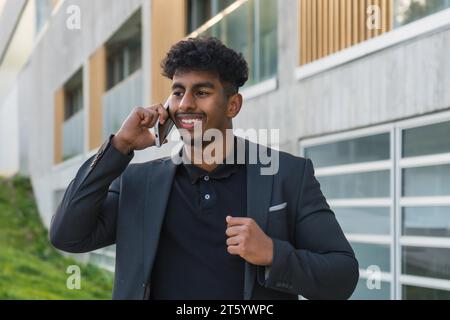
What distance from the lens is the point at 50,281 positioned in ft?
34.5

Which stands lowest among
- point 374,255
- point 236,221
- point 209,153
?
point 374,255

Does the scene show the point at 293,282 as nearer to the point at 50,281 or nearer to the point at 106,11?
the point at 50,281

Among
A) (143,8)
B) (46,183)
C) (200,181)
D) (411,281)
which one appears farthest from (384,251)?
(46,183)

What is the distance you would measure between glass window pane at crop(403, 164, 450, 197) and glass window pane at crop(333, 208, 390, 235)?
0.31 meters

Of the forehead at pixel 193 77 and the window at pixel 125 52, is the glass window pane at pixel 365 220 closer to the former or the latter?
the forehead at pixel 193 77

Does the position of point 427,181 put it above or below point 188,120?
below

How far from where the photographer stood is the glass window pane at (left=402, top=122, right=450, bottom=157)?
4.41m

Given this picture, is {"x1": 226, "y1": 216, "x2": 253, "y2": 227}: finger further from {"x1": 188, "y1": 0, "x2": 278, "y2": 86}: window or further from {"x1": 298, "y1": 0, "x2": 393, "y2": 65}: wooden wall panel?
{"x1": 188, "y1": 0, "x2": 278, "y2": 86}: window

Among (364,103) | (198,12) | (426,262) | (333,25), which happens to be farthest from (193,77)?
(198,12)

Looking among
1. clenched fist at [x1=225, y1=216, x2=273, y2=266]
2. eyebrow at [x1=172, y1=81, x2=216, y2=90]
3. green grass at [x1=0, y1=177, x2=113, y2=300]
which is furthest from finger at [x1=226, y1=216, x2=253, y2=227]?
green grass at [x1=0, y1=177, x2=113, y2=300]

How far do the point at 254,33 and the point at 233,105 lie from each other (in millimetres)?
5234

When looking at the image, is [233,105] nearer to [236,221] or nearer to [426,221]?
[236,221]

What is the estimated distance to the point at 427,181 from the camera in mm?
4645
